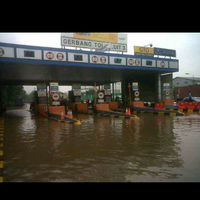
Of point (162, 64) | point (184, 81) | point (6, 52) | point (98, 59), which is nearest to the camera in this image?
point (6, 52)

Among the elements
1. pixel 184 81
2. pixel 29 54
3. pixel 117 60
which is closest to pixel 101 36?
pixel 117 60

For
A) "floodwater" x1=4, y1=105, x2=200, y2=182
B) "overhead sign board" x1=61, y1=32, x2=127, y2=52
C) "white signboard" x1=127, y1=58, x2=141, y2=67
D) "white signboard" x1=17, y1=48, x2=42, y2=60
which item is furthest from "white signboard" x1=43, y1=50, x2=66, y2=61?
"floodwater" x1=4, y1=105, x2=200, y2=182

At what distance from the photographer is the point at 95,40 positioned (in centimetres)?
2108

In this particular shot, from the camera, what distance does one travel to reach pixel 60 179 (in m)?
3.93

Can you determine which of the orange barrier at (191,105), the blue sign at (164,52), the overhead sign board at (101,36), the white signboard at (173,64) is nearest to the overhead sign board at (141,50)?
the blue sign at (164,52)

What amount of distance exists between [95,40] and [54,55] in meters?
6.95

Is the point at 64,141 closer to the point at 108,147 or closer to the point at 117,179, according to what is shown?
the point at 108,147

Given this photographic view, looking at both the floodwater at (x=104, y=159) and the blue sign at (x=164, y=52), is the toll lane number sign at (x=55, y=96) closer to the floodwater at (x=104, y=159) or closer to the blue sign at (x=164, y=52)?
the floodwater at (x=104, y=159)

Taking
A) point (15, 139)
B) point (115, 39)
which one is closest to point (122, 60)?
point (115, 39)

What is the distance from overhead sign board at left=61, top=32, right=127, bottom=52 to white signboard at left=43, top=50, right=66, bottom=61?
13.1 ft

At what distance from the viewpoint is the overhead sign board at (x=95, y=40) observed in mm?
19734

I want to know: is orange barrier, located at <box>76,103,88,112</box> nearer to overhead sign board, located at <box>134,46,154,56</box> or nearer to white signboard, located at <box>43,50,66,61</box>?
white signboard, located at <box>43,50,66,61</box>

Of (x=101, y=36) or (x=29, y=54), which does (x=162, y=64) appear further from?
(x=29, y=54)

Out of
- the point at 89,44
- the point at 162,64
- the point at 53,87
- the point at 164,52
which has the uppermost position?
the point at 89,44
